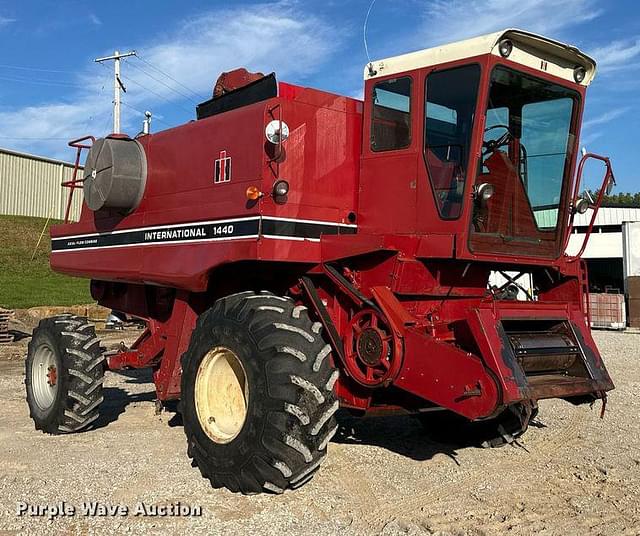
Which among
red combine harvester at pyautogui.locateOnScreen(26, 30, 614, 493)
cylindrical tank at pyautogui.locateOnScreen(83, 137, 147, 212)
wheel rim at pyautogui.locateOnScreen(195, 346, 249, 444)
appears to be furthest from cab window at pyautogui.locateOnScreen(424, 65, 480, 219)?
cylindrical tank at pyautogui.locateOnScreen(83, 137, 147, 212)

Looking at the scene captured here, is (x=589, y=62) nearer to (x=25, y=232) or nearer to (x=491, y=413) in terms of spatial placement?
(x=491, y=413)

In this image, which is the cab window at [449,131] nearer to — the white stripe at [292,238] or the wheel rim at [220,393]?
the white stripe at [292,238]

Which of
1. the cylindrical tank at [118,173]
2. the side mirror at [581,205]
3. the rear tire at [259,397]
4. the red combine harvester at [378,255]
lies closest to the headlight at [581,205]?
the side mirror at [581,205]

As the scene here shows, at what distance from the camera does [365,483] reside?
566 centimetres

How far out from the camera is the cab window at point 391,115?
5758mm

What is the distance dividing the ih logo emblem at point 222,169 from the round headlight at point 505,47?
2429 mm

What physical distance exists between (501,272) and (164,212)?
3284 mm

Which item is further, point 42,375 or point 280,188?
point 42,375

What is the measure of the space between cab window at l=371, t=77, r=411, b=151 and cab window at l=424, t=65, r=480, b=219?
8.0 inches

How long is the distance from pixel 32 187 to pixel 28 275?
556 inches

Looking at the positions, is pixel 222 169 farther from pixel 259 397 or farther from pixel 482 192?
pixel 482 192

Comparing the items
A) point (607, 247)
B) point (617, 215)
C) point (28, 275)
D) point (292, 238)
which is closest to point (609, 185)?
point (292, 238)

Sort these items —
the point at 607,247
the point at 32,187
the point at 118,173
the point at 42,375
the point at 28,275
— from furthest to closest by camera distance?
1. the point at 32,187
2. the point at 607,247
3. the point at 28,275
4. the point at 42,375
5. the point at 118,173

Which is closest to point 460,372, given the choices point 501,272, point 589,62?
point 501,272
